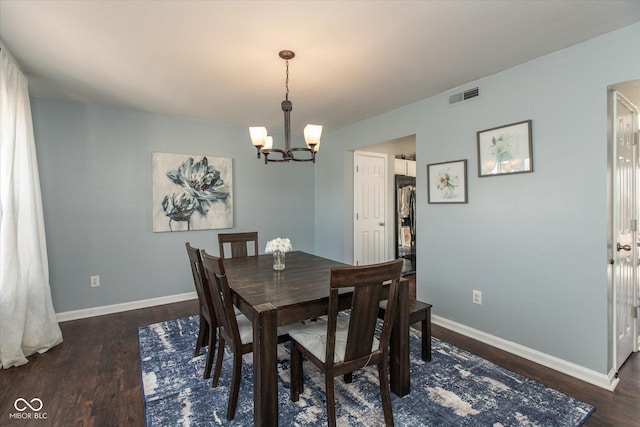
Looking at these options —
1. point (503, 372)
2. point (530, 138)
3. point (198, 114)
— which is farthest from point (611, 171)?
point (198, 114)

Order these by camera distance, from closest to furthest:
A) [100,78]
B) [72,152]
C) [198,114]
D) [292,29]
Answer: [292,29] < [100,78] < [72,152] < [198,114]

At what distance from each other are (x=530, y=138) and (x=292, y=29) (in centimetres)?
200

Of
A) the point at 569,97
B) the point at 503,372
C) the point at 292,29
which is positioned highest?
the point at 292,29

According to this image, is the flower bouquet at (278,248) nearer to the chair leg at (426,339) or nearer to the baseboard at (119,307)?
the chair leg at (426,339)

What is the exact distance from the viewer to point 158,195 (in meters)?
3.75

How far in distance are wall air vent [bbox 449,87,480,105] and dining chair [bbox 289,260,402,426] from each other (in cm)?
204

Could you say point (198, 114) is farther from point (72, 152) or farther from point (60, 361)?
point (60, 361)

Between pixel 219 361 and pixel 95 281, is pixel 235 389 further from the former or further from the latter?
pixel 95 281

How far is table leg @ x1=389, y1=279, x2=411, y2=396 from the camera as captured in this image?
6.24 feet

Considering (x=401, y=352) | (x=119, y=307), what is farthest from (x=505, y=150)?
(x=119, y=307)

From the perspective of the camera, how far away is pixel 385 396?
65.1 inches

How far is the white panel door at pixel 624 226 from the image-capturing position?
2162mm

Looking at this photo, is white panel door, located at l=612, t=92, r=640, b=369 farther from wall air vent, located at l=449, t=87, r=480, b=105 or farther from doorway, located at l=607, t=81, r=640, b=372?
wall air vent, located at l=449, t=87, r=480, b=105

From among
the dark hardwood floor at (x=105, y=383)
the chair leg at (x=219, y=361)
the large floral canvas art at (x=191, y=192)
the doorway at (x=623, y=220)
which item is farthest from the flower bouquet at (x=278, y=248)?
the doorway at (x=623, y=220)
